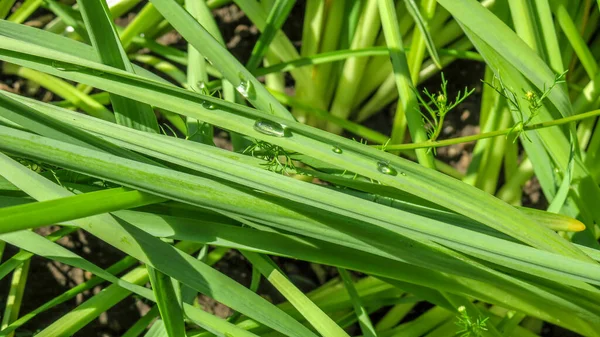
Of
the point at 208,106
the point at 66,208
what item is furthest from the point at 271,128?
the point at 66,208

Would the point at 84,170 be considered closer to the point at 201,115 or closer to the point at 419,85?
the point at 201,115

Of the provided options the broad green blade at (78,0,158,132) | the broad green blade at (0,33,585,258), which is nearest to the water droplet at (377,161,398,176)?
the broad green blade at (0,33,585,258)

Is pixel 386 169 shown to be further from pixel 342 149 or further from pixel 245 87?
pixel 245 87

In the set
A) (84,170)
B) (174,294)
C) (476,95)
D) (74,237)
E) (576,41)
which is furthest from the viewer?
(476,95)

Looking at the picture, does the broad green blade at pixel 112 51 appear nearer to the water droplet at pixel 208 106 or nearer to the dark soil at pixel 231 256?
A: the water droplet at pixel 208 106

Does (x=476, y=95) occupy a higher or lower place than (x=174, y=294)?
higher

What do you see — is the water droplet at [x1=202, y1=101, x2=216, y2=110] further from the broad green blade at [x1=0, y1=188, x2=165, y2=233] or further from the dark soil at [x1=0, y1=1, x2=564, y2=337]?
the dark soil at [x1=0, y1=1, x2=564, y2=337]

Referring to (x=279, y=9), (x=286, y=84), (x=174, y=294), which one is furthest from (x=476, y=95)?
(x=174, y=294)
